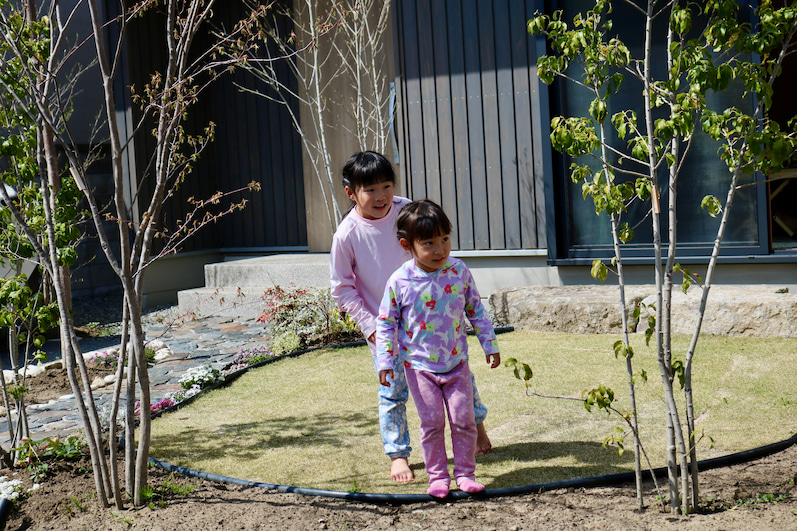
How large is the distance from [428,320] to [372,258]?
54 cm

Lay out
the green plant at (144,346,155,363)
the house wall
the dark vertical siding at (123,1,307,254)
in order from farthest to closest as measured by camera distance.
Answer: the dark vertical siding at (123,1,307,254) < the house wall < the green plant at (144,346,155,363)

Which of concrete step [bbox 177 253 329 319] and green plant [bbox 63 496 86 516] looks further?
concrete step [bbox 177 253 329 319]

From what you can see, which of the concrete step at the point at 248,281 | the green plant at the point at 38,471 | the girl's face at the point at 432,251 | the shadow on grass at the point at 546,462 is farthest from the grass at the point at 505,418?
the concrete step at the point at 248,281

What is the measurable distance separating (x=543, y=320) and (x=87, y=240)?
6.48m

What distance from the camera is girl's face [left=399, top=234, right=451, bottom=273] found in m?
3.04

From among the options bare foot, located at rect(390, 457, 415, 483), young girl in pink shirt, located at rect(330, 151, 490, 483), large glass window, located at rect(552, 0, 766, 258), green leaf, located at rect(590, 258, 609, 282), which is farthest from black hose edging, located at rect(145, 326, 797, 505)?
large glass window, located at rect(552, 0, 766, 258)

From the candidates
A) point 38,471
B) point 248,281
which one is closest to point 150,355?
point 38,471

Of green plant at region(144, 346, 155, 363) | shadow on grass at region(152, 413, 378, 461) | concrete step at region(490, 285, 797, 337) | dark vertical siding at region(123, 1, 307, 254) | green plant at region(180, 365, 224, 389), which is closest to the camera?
shadow on grass at region(152, 413, 378, 461)

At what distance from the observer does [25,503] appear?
125 inches

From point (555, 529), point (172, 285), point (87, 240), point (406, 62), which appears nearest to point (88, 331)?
point (172, 285)

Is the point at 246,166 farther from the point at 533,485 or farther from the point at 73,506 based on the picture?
the point at 533,485

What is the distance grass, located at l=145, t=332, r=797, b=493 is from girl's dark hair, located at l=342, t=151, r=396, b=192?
1.26m

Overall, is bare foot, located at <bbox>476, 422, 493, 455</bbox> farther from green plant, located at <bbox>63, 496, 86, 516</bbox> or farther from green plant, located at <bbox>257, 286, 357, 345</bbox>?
green plant, located at <bbox>257, 286, 357, 345</bbox>

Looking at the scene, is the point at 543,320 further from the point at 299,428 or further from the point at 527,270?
the point at 299,428
